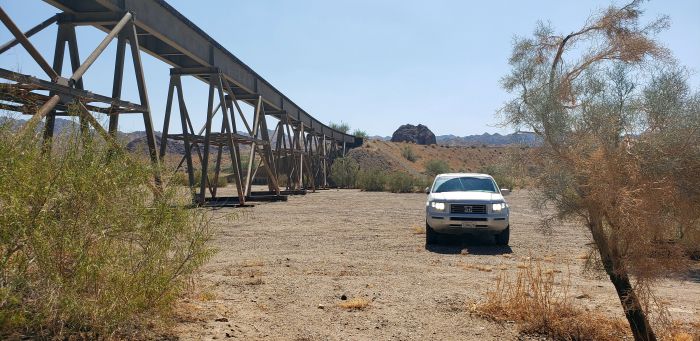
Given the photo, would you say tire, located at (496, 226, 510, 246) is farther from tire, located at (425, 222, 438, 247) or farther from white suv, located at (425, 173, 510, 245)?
tire, located at (425, 222, 438, 247)

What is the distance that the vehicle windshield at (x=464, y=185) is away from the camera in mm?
14095

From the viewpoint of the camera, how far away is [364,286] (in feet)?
26.1

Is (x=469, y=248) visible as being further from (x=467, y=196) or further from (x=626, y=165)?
(x=626, y=165)

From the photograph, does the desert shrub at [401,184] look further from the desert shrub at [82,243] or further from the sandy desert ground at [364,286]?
the desert shrub at [82,243]

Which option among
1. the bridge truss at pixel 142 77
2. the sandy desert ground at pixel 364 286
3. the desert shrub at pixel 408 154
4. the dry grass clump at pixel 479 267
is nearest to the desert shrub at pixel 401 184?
the bridge truss at pixel 142 77

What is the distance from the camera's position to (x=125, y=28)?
13.1 m

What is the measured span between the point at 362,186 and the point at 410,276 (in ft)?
139

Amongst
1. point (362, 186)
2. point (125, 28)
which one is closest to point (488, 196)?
point (125, 28)

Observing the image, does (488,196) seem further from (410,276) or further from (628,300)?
(628,300)

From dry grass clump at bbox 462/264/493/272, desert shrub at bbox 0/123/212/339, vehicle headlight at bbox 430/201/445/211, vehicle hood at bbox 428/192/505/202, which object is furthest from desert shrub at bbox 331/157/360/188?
desert shrub at bbox 0/123/212/339

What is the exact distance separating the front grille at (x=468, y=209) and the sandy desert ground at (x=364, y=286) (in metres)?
0.89

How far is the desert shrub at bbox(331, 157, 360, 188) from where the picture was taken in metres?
55.9

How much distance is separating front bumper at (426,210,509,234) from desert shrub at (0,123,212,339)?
8.34 meters

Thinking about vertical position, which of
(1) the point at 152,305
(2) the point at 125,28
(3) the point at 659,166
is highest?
(2) the point at 125,28
